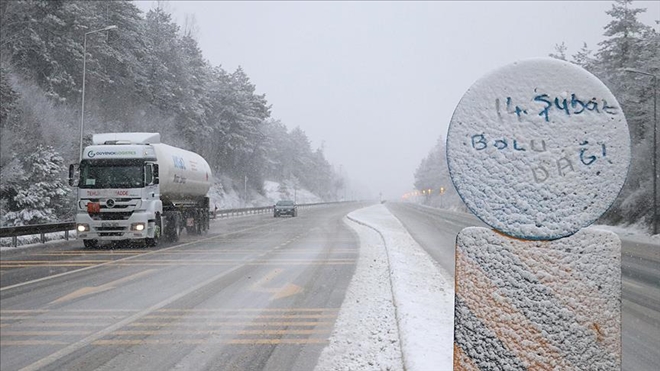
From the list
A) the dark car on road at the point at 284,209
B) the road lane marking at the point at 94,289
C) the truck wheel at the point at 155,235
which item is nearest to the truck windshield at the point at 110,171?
the truck wheel at the point at 155,235

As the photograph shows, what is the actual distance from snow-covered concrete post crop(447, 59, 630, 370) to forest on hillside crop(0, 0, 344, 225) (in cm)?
2599

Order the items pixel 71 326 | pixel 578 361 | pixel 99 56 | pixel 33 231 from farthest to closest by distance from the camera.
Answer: pixel 99 56 < pixel 33 231 < pixel 71 326 < pixel 578 361

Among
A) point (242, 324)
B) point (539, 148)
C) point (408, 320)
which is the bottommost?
point (242, 324)

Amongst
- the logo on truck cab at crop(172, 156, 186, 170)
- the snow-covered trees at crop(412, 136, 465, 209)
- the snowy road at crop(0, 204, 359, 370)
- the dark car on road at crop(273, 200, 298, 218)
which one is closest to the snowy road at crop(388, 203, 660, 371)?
the snowy road at crop(0, 204, 359, 370)

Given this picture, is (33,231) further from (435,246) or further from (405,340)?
(405,340)

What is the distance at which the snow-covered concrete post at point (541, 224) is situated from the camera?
5.91 ft

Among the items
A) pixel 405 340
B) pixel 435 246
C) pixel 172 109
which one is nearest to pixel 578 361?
pixel 405 340

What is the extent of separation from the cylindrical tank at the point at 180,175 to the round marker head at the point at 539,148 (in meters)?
18.5

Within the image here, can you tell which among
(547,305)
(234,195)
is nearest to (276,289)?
(547,305)

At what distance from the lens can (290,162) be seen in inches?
5167

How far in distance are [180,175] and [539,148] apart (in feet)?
69.5

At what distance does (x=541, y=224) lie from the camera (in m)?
1.82

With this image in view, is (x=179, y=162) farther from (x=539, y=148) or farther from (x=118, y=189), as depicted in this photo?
(x=539, y=148)

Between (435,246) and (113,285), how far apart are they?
1344cm
